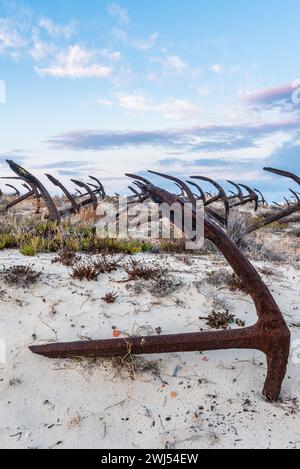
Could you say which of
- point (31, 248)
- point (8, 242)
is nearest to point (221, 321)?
point (31, 248)

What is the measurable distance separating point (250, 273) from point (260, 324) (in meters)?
0.45

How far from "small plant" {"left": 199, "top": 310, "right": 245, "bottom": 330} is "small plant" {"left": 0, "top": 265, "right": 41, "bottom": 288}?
80.7 inches

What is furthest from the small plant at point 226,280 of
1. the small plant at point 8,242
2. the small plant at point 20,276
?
the small plant at point 8,242

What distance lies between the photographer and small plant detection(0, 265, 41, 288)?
446 centimetres

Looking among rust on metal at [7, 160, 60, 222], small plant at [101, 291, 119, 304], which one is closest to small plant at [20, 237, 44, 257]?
small plant at [101, 291, 119, 304]

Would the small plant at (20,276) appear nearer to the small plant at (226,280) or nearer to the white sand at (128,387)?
the white sand at (128,387)

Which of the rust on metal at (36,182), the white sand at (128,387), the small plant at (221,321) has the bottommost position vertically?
the white sand at (128,387)

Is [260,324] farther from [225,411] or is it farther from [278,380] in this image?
[225,411]

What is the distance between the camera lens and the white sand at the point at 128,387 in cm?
286

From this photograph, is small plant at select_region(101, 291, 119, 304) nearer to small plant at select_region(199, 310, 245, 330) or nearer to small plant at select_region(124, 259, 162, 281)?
small plant at select_region(124, 259, 162, 281)

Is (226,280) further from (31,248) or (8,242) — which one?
(8,242)

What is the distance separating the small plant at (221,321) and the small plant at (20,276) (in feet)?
6.72

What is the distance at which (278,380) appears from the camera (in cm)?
304
